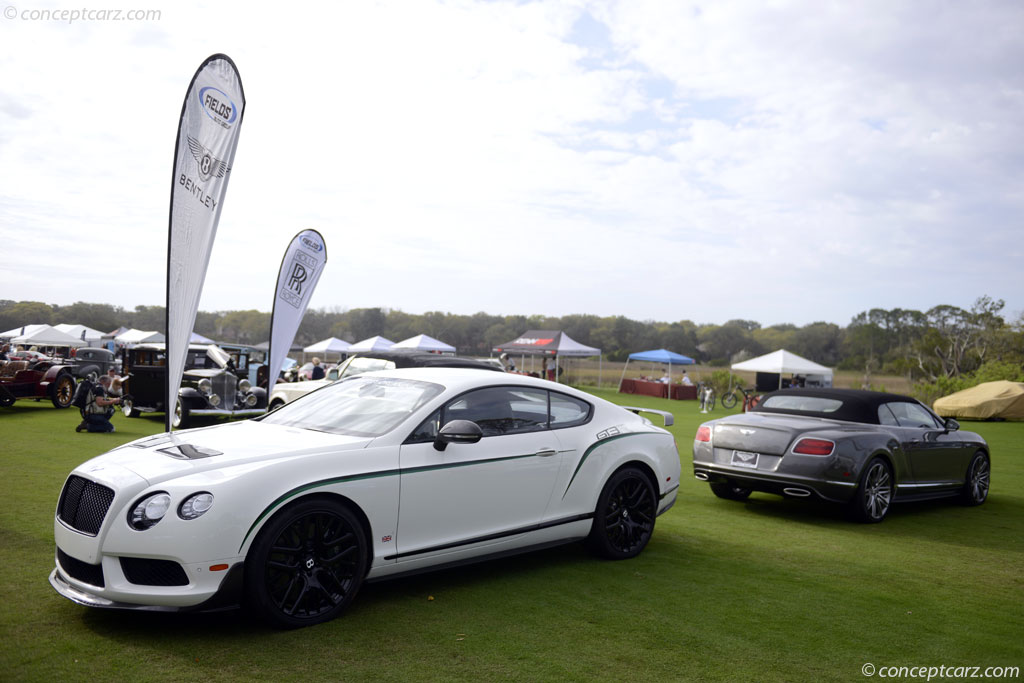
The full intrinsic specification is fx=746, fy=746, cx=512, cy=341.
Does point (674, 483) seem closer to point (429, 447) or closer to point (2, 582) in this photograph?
point (429, 447)

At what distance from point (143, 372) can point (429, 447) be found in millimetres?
14047

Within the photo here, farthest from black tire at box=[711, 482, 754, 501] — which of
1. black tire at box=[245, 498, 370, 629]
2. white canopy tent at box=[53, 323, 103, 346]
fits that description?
white canopy tent at box=[53, 323, 103, 346]

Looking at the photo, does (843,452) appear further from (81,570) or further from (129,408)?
(129,408)

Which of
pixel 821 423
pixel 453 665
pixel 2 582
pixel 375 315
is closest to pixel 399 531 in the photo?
pixel 453 665

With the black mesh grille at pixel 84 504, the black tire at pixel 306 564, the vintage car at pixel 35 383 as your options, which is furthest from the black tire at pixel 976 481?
the vintage car at pixel 35 383

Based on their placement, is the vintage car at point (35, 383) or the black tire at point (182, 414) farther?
the vintage car at point (35, 383)

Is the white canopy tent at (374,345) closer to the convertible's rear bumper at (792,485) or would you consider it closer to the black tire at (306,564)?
the convertible's rear bumper at (792,485)

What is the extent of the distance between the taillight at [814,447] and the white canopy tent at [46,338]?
115ft

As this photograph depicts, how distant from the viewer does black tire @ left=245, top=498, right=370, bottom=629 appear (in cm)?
397

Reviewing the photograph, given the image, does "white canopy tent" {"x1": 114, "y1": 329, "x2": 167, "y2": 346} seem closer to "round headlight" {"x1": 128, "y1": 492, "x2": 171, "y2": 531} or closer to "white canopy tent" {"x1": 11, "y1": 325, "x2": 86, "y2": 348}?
"white canopy tent" {"x1": 11, "y1": 325, "x2": 86, "y2": 348}

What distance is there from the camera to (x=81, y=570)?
13.2 feet

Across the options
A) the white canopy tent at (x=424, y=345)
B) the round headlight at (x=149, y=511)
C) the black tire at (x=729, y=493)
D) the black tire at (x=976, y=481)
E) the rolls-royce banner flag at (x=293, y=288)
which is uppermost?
the rolls-royce banner flag at (x=293, y=288)

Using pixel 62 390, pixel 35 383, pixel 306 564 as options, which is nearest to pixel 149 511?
pixel 306 564

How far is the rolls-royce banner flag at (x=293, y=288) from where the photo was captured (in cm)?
1566
